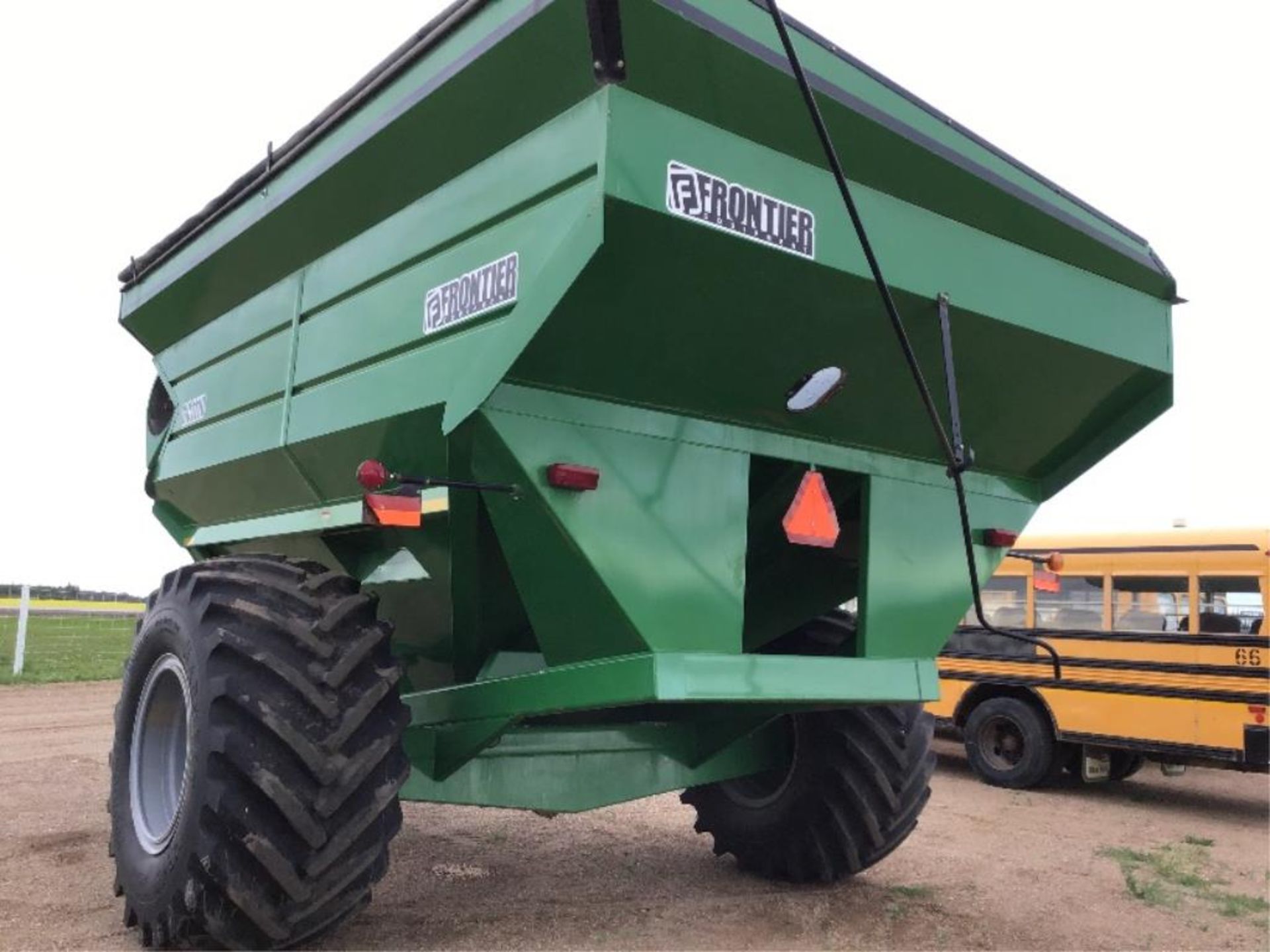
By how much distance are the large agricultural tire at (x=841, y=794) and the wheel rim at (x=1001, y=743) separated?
4593 mm

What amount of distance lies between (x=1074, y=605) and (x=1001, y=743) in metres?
1.31

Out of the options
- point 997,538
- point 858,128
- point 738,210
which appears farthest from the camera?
point 997,538

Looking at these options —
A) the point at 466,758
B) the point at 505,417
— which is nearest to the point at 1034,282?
the point at 505,417

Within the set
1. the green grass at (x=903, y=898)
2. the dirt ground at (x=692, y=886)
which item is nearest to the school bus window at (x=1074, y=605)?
the dirt ground at (x=692, y=886)

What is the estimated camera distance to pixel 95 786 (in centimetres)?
678

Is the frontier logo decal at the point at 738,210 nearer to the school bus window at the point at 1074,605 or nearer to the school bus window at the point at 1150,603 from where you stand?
the school bus window at the point at 1074,605

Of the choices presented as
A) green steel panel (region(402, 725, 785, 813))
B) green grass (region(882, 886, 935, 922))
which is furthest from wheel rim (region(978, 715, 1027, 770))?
green steel panel (region(402, 725, 785, 813))

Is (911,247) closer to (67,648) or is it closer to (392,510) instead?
(392,510)

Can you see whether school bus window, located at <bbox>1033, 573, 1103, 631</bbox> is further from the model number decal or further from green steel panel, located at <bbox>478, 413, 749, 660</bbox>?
the model number decal

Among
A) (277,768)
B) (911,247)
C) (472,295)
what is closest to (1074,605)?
(911,247)

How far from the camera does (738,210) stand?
114 inches

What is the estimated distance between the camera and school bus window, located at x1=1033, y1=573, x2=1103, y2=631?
850 centimetres

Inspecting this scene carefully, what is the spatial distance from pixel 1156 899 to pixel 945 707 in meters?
4.42

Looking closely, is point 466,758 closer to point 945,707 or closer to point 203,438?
point 203,438
